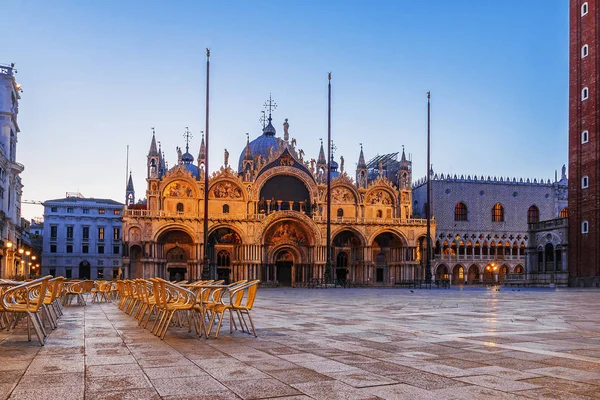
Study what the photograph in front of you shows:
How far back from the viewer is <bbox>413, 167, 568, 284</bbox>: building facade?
230ft

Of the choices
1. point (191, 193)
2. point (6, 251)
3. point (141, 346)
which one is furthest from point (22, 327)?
point (191, 193)

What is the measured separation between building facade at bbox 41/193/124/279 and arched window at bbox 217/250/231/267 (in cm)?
2539

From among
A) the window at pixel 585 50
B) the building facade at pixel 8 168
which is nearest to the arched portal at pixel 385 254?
the window at pixel 585 50

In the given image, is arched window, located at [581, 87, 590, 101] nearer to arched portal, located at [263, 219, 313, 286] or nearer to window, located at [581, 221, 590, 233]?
window, located at [581, 221, 590, 233]

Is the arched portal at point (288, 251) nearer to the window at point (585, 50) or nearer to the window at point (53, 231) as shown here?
the window at point (585, 50)

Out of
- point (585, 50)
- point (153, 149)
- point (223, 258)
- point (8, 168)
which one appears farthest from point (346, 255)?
point (8, 168)

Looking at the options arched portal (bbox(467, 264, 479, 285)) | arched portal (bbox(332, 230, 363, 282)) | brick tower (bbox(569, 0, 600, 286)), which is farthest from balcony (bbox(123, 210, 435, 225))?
brick tower (bbox(569, 0, 600, 286))

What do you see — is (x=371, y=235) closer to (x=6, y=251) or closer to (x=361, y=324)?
(x=6, y=251)

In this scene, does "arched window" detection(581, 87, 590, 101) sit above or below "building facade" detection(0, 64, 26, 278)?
above

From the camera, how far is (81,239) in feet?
272

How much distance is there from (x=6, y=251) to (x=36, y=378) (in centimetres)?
4723

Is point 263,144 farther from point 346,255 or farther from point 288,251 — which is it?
point 346,255

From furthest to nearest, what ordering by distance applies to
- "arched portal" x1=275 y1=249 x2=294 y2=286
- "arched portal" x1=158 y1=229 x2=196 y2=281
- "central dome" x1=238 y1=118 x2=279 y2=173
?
1. "central dome" x1=238 y1=118 x2=279 y2=173
2. "arched portal" x1=275 y1=249 x2=294 y2=286
3. "arched portal" x1=158 y1=229 x2=196 y2=281

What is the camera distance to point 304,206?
201 ft
